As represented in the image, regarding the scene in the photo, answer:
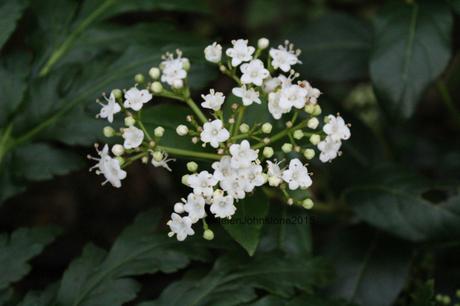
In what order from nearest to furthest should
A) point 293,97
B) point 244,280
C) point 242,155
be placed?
1. point 242,155
2. point 293,97
3. point 244,280

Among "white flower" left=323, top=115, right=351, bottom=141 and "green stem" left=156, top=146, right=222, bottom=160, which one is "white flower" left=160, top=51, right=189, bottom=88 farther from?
"white flower" left=323, top=115, right=351, bottom=141

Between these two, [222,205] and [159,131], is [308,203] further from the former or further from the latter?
[159,131]

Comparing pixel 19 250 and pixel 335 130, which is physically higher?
pixel 335 130

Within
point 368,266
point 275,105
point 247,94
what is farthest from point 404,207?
point 247,94

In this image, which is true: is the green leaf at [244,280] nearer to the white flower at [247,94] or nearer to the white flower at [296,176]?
the white flower at [296,176]

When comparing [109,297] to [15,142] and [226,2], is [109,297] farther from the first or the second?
[226,2]

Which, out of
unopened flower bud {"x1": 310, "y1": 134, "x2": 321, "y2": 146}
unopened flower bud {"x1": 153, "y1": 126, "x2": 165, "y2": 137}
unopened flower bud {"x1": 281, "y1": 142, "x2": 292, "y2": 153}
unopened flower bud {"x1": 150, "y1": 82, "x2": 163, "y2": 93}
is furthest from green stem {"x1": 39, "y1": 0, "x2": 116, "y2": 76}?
unopened flower bud {"x1": 310, "y1": 134, "x2": 321, "y2": 146}
